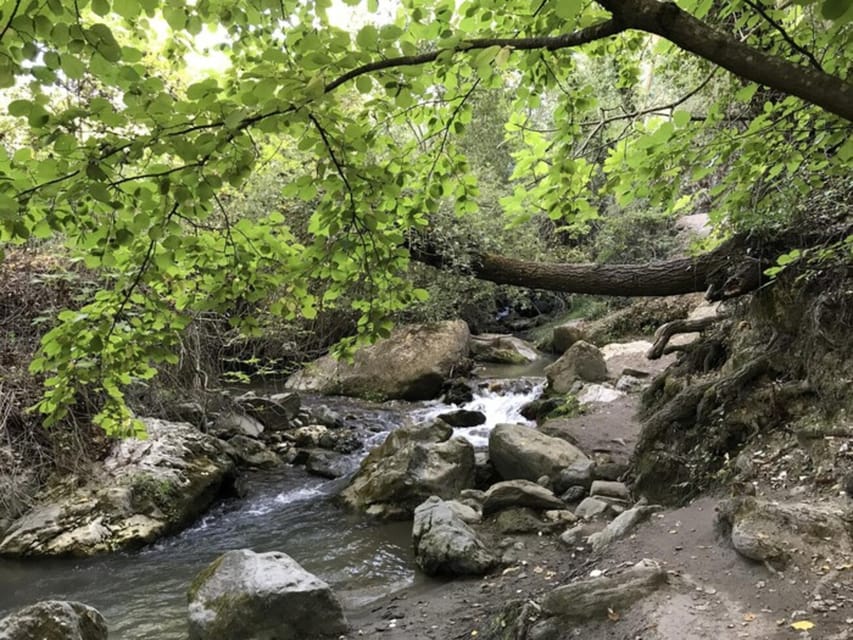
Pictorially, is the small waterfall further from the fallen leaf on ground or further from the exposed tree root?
the fallen leaf on ground

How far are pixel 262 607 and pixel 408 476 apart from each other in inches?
122

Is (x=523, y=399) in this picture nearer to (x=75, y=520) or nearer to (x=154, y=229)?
(x=75, y=520)

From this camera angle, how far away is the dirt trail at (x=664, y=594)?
3.13 m

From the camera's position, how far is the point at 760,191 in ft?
16.9

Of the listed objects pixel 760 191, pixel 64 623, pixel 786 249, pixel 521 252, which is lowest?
pixel 64 623

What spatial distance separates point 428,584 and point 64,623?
9.24 ft

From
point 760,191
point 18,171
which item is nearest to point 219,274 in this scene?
point 18,171

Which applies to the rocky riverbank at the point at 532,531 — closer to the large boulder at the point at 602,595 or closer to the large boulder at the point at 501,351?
the large boulder at the point at 602,595

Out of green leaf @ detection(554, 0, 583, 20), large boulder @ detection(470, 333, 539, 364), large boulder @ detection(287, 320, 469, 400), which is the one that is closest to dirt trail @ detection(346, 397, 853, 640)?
green leaf @ detection(554, 0, 583, 20)

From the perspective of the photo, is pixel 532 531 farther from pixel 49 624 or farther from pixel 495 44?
pixel 495 44

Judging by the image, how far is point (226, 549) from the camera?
6.40 m

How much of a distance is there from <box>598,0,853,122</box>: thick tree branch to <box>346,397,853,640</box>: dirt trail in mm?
2600

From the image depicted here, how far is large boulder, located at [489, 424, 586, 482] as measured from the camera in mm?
7324

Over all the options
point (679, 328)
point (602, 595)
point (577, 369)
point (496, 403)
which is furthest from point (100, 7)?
point (577, 369)
